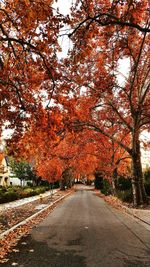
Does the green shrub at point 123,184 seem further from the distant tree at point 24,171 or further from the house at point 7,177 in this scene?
the distant tree at point 24,171

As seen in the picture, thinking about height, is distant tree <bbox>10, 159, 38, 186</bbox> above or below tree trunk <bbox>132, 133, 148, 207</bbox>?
above

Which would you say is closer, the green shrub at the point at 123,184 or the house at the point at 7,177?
the green shrub at the point at 123,184

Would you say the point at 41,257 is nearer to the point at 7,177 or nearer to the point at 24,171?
the point at 7,177

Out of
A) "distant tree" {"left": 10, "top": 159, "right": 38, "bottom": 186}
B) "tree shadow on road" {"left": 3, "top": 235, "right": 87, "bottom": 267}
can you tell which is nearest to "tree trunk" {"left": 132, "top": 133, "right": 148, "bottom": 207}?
"tree shadow on road" {"left": 3, "top": 235, "right": 87, "bottom": 267}

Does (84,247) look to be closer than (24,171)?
Yes

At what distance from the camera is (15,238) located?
1045 centimetres

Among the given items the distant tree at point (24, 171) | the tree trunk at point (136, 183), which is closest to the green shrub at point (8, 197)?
the tree trunk at point (136, 183)

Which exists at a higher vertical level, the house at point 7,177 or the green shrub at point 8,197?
the house at point 7,177

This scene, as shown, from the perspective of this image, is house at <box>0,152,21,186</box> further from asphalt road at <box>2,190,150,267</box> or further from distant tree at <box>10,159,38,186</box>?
asphalt road at <box>2,190,150,267</box>

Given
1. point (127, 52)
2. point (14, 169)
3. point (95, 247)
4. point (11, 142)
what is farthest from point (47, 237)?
point (14, 169)

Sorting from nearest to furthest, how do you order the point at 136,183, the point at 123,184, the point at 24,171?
the point at 136,183 → the point at 123,184 → the point at 24,171

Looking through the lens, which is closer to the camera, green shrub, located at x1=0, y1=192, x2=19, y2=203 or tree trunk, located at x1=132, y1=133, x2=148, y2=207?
tree trunk, located at x1=132, y1=133, x2=148, y2=207

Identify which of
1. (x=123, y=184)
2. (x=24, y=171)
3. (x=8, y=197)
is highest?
(x=24, y=171)

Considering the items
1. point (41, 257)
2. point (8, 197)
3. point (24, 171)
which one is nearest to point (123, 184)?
point (8, 197)
